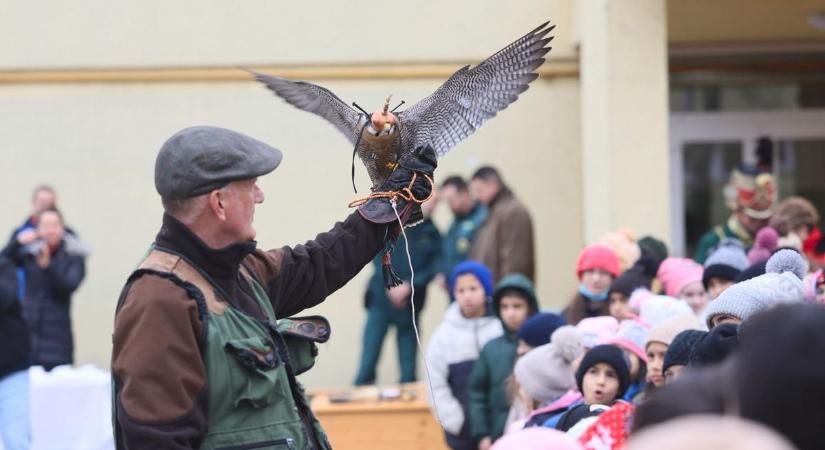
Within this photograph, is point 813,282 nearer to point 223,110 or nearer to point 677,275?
point 677,275

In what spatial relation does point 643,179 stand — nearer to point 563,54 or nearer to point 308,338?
point 563,54

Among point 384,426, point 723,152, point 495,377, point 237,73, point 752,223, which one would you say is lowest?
point 384,426

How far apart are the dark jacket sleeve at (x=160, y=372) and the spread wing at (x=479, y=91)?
204 centimetres

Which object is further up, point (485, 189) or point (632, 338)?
point (485, 189)

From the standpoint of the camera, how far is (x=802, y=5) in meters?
10.7

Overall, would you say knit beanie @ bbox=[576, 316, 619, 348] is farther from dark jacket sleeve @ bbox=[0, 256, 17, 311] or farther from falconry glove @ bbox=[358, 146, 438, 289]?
dark jacket sleeve @ bbox=[0, 256, 17, 311]

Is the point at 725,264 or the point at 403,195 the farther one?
the point at 725,264

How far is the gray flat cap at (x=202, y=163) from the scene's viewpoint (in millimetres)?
3162

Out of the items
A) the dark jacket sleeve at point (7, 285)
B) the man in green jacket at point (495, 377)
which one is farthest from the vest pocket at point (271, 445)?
the dark jacket sleeve at point (7, 285)

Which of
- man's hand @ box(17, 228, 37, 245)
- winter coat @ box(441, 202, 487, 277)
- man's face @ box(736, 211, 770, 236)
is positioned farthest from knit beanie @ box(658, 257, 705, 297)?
man's hand @ box(17, 228, 37, 245)

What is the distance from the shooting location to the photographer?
927 centimetres

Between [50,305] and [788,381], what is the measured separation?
26.5 ft

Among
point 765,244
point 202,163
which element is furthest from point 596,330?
point 202,163

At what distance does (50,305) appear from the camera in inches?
369
